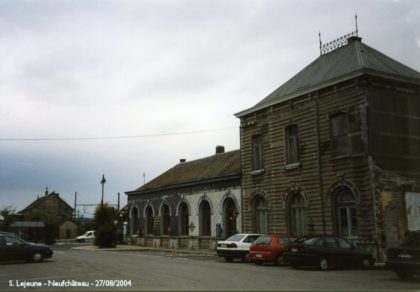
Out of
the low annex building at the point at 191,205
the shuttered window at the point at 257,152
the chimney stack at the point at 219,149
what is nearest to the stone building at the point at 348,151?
the shuttered window at the point at 257,152

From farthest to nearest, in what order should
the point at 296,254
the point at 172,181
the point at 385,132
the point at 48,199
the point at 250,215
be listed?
the point at 48,199, the point at 172,181, the point at 250,215, the point at 385,132, the point at 296,254

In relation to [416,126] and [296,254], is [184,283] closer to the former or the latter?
[296,254]

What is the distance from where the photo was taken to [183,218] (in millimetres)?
36750

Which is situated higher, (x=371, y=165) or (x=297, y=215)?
(x=371, y=165)

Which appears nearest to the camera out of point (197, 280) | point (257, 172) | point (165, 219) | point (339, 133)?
point (197, 280)

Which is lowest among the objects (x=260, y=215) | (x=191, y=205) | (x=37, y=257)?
(x=37, y=257)

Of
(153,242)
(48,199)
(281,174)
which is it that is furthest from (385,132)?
(48,199)

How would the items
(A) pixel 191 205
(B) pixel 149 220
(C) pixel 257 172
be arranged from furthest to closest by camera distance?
(B) pixel 149 220, (A) pixel 191 205, (C) pixel 257 172

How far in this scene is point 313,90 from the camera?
24.6 m

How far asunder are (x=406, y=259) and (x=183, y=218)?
23.3 metres

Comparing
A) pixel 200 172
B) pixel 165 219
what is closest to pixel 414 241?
pixel 200 172

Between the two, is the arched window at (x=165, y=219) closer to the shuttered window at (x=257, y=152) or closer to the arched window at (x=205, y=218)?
the arched window at (x=205, y=218)

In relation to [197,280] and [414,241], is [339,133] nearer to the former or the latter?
[414,241]

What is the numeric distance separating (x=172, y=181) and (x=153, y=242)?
5.28 meters
